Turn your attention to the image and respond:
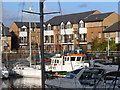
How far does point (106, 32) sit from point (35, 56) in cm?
709

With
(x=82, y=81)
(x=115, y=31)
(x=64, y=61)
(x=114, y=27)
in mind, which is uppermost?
(x=114, y=27)

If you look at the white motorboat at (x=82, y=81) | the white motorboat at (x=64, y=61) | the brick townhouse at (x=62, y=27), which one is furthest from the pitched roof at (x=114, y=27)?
the white motorboat at (x=64, y=61)

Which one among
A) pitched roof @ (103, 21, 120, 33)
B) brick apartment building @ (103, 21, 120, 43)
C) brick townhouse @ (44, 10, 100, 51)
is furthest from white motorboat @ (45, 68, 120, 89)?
brick townhouse @ (44, 10, 100, 51)

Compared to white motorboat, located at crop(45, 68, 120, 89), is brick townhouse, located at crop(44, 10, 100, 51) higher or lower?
higher

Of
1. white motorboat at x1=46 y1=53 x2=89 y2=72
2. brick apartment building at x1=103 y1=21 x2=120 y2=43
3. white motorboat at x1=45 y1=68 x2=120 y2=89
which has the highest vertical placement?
brick apartment building at x1=103 y1=21 x2=120 y2=43

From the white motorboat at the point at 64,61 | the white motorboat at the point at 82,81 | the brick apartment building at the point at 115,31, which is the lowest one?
the white motorboat at the point at 64,61

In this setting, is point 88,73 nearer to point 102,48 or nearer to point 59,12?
point 59,12

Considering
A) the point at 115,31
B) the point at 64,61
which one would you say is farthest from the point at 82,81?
the point at 64,61

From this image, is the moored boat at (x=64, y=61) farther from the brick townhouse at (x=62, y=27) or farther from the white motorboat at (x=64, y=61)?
the brick townhouse at (x=62, y=27)

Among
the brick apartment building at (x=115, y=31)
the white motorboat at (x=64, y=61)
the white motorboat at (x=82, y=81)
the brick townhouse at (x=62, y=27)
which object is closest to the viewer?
the brick apartment building at (x=115, y=31)

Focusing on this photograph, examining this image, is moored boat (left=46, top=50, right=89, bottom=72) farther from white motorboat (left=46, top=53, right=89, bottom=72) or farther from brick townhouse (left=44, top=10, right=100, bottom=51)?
brick townhouse (left=44, top=10, right=100, bottom=51)

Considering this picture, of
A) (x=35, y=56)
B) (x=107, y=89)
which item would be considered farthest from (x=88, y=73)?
(x=35, y=56)

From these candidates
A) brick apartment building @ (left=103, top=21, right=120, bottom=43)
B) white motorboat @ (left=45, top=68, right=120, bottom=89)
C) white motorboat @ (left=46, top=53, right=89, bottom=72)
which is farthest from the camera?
white motorboat @ (left=46, top=53, right=89, bottom=72)

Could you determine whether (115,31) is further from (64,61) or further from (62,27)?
(64,61)
